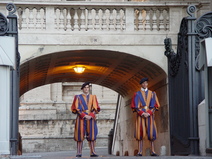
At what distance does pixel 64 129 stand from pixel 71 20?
11578mm

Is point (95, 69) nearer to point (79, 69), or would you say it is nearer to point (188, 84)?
point (79, 69)

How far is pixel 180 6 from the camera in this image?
18016mm

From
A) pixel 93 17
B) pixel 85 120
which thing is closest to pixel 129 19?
pixel 93 17

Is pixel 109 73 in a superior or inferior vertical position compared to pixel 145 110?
superior

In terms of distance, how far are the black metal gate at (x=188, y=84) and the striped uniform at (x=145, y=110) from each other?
24.6 inches

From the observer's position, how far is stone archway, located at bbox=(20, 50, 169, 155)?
60.4 feet

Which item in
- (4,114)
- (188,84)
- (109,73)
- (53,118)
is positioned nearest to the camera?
(4,114)

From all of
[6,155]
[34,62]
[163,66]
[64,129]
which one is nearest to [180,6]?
[163,66]

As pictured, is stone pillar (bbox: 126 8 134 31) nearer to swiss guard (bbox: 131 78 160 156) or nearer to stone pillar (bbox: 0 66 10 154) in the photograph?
swiss guard (bbox: 131 78 160 156)

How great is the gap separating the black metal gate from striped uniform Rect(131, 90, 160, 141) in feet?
2.05

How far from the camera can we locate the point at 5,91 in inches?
488

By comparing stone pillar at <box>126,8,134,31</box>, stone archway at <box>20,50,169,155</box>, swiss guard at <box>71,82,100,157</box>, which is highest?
stone pillar at <box>126,8,134,31</box>

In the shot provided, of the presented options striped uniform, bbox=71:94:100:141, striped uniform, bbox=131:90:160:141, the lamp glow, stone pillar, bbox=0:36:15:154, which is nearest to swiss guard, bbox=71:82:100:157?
striped uniform, bbox=71:94:100:141

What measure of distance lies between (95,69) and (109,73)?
0.53 meters
